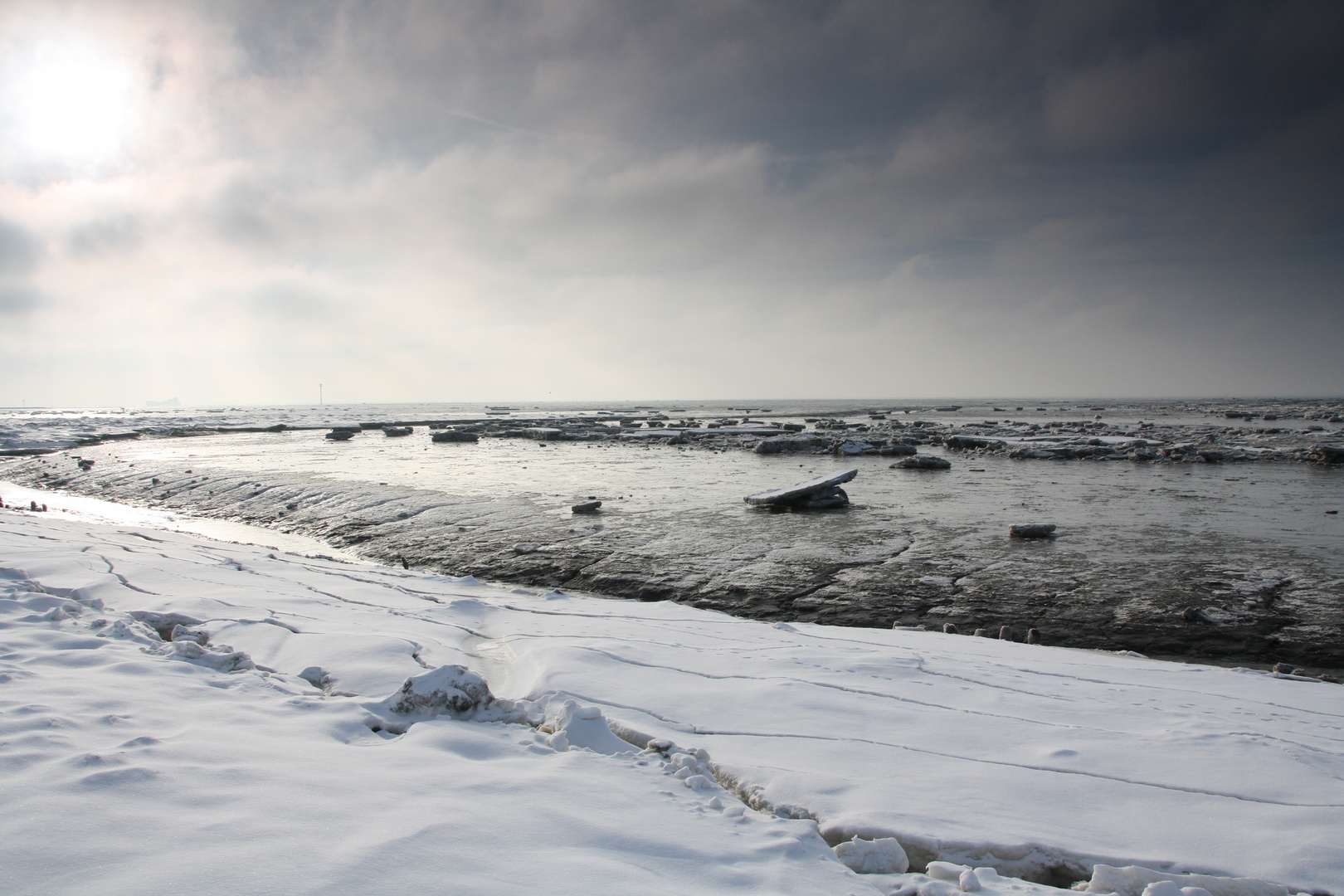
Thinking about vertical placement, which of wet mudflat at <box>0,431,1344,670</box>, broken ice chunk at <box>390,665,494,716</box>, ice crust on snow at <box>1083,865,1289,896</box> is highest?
broken ice chunk at <box>390,665,494,716</box>

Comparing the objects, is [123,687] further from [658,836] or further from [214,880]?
[658,836]

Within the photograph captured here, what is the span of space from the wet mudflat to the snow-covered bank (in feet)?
7.98

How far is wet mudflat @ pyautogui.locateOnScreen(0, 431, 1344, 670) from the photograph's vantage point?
8.00 metres

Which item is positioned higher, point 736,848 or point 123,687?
point 123,687

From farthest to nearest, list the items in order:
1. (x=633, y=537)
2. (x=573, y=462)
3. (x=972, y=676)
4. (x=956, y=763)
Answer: (x=573, y=462) < (x=633, y=537) < (x=972, y=676) < (x=956, y=763)

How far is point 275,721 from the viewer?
3492mm

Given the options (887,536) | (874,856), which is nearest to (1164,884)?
(874,856)

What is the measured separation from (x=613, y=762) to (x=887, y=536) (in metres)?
10.2

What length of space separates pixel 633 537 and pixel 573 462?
48.0ft

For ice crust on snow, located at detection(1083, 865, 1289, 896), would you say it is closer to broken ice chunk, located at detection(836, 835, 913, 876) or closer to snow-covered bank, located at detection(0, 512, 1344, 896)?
snow-covered bank, located at detection(0, 512, 1344, 896)

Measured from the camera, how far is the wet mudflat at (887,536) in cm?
800

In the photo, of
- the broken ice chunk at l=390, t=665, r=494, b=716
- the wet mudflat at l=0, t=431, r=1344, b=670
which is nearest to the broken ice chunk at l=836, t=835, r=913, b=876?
the broken ice chunk at l=390, t=665, r=494, b=716

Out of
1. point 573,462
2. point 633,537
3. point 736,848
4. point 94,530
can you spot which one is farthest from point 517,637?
point 573,462

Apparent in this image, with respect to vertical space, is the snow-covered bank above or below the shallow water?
above
